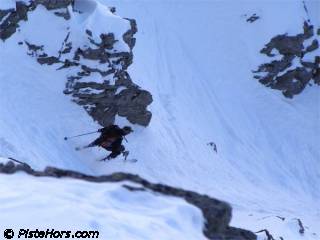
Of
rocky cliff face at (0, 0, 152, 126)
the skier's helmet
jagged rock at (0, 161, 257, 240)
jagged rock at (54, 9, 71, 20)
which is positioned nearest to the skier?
the skier's helmet

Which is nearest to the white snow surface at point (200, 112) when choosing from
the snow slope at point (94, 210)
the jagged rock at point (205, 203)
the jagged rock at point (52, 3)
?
the jagged rock at point (52, 3)

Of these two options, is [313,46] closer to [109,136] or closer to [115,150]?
[115,150]

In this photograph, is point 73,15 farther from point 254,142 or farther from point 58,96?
point 254,142

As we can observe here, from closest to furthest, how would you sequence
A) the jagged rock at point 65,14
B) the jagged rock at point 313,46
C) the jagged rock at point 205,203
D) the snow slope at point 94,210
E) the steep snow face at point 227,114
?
the snow slope at point 94,210 → the jagged rock at point 205,203 → the jagged rock at point 65,14 → the steep snow face at point 227,114 → the jagged rock at point 313,46

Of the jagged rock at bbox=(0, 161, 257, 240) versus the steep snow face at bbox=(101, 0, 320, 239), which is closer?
the jagged rock at bbox=(0, 161, 257, 240)

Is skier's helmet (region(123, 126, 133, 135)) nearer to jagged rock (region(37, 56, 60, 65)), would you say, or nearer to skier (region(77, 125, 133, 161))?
skier (region(77, 125, 133, 161))

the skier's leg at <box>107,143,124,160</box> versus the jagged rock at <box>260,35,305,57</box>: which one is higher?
the jagged rock at <box>260,35,305,57</box>

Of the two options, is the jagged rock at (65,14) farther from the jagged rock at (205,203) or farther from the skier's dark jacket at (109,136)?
the jagged rock at (205,203)
